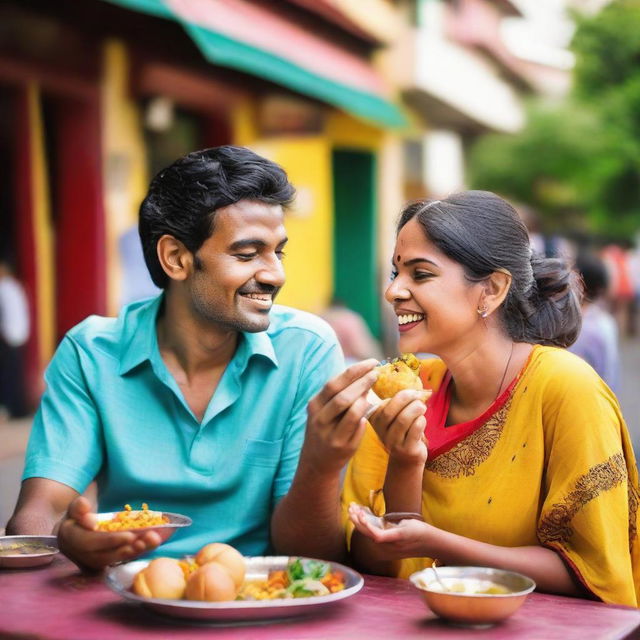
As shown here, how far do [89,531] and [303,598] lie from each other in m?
0.54

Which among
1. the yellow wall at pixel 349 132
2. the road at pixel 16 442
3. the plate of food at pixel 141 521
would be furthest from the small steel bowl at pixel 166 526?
the yellow wall at pixel 349 132

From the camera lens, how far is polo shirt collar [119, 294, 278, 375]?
326 cm

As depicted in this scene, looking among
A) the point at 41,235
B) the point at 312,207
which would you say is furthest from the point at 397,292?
the point at 312,207

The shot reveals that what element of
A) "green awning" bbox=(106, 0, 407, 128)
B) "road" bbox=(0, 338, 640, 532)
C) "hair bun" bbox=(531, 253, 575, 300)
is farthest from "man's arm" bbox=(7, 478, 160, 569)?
"green awning" bbox=(106, 0, 407, 128)

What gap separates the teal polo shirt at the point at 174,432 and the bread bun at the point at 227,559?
0.65 meters

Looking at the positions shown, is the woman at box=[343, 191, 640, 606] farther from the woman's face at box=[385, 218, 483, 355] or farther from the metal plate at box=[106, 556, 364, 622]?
the metal plate at box=[106, 556, 364, 622]

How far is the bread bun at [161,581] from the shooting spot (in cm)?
236

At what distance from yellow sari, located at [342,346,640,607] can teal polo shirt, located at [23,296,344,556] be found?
267 millimetres

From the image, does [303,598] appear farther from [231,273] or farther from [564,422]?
[231,273]

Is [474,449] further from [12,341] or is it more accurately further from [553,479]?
[12,341]

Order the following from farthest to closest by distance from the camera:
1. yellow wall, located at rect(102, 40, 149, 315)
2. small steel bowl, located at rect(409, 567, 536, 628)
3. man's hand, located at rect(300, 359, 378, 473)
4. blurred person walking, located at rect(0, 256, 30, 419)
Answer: yellow wall, located at rect(102, 40, 149, 315) < blurred person walking, located at rect(0, 256, 30, 419) < man's hand, located at rect(300, 359, 378, 473) < small steel bowl, located at rect(409, 567, 536, 628)

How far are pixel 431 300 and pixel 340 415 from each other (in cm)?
53

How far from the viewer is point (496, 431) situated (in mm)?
3027

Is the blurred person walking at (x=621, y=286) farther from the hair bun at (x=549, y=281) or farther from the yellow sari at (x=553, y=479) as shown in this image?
the yellow sari at (x=553, y=479)
